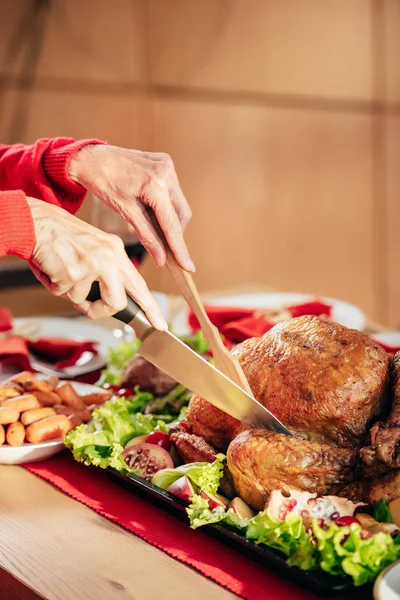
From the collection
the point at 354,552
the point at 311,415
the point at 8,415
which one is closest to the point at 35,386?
the point at 8,415

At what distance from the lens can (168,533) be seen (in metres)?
1.31

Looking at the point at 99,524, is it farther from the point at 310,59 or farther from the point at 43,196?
the point at 310,59

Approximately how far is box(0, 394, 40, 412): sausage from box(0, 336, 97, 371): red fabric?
42 cm

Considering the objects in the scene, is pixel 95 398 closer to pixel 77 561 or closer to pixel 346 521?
pixel 77 561

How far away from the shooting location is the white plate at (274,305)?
233cm

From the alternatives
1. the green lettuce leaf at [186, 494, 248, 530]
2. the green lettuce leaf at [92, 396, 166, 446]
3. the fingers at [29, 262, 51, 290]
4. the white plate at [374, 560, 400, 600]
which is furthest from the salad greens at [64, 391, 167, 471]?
the white plate at [374, 560, 400, 600]

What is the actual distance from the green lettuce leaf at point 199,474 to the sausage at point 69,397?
1.26 feet

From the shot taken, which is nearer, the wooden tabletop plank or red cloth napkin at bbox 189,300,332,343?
the wooden tabletop plank

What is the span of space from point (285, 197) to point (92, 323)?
3108 mm

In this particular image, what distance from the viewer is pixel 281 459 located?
1283 mm

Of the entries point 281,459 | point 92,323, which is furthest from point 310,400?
point 92,323

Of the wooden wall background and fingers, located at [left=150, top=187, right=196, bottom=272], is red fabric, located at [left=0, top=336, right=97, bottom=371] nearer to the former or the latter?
fingers, located at [left=150, top=187, right=196, bottom=272]

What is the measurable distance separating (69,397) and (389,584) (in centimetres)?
93

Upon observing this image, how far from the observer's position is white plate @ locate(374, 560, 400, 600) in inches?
38.1
